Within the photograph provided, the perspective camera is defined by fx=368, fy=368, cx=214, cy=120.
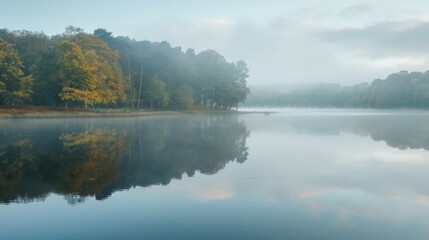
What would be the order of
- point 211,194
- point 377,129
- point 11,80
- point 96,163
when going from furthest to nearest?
point 11,80
point 377,129
point 96,163
point 211,194

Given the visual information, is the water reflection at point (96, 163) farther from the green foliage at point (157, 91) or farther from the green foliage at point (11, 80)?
the green foliage at point (157, 91)

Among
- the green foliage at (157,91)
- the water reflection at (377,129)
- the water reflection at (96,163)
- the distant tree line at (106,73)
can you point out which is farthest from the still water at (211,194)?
the green foliage at (157,91)

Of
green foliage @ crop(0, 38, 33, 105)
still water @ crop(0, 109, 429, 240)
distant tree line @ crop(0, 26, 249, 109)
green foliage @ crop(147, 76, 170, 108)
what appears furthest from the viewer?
green foliage @ crop(147, 76, 170, 108)

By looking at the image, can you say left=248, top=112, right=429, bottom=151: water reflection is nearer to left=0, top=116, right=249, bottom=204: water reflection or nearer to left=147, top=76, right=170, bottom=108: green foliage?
left=0, top=116, right=249, bottom=204: water reflection

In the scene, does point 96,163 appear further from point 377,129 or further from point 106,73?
point 106,73

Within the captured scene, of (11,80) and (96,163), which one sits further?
(11,80)

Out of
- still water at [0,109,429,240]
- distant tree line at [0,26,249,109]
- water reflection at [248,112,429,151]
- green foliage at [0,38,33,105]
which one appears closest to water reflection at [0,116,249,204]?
still water at [0,109,429,240]

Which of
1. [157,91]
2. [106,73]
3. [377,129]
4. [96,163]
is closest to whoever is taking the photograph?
[96,163]

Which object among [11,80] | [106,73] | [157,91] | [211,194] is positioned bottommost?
[211,194]

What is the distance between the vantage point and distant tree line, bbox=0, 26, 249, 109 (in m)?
51.0

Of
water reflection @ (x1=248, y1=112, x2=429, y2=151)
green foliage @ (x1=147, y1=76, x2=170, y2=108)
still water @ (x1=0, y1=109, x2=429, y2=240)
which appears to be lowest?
still water @ (x1=0, y1=109, x2=429, y2=240)

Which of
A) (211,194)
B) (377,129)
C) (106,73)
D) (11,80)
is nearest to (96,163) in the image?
(211,194)

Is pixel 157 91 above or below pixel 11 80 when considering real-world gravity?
below

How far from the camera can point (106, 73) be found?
57.2 m
